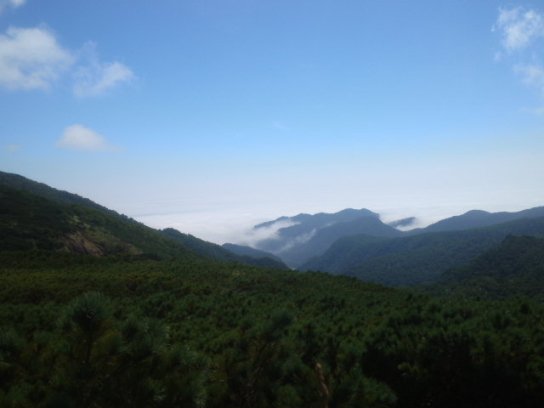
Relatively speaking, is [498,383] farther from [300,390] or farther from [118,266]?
[118,266]

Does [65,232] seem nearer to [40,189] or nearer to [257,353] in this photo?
[257,353]

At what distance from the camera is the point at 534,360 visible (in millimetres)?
10773

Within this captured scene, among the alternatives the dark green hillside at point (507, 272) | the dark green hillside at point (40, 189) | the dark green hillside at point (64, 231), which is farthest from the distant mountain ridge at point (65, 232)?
the dark green hillside at point (507, 272)

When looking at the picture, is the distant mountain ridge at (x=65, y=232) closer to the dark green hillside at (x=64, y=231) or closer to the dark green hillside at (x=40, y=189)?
the dark green hillside at (x=64, y=231)

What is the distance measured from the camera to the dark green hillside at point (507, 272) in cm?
7694

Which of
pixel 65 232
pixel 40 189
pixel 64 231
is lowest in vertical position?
pixel 65 232

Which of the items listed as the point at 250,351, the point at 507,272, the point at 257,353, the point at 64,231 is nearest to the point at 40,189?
the point at 64,231

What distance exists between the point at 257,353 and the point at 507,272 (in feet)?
387

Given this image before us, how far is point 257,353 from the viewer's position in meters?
6.06

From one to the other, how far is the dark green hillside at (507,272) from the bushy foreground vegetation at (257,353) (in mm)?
63560

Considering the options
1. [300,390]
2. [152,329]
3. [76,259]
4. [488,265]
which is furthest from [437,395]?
[488,265]

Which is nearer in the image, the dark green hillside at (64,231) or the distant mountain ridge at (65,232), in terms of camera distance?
the distant mountain ridge at (65,232)

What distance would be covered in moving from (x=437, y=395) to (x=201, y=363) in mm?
9146

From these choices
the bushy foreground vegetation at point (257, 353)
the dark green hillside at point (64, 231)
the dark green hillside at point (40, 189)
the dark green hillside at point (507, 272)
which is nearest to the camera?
the bushy foreground vegetation at point (257, 353)
